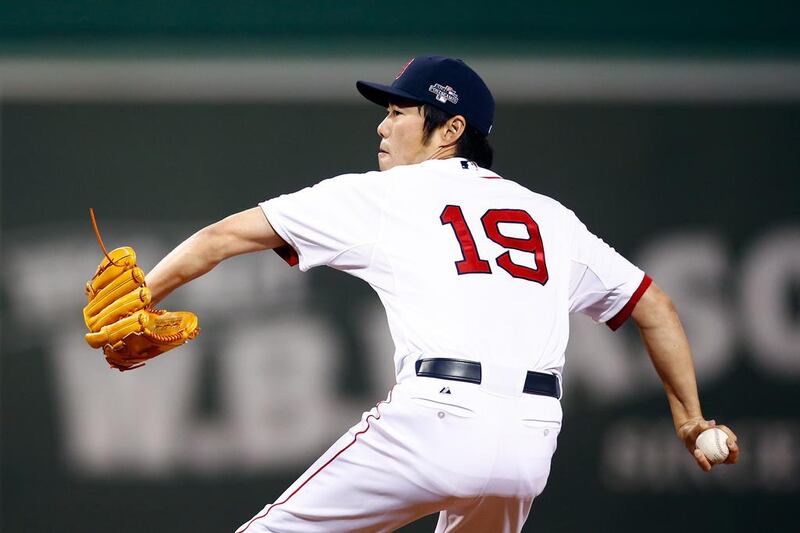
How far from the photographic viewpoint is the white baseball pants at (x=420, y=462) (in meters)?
2.38

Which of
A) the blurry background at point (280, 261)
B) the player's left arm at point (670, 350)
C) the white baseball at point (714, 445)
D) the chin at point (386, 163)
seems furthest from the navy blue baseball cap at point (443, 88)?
the blurry background at point (280, 261)

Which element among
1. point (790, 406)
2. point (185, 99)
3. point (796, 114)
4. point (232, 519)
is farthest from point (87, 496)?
point (796, 114)

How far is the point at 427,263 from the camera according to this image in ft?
8.09

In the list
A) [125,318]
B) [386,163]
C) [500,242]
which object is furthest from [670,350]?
[125,318]

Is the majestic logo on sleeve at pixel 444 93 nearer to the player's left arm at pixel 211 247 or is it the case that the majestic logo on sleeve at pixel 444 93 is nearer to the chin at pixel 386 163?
the chin at pixel 386 163

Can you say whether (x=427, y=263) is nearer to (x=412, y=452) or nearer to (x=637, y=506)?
(x=412, y=452)

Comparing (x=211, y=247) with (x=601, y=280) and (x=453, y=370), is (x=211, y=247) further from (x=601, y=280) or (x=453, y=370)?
(x=601, y=280)

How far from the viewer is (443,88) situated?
2867 millimetres

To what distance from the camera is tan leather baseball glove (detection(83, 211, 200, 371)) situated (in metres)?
2.51

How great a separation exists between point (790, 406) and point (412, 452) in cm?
274

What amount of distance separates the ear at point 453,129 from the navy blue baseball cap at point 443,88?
0.02m

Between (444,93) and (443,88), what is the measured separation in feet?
0.05

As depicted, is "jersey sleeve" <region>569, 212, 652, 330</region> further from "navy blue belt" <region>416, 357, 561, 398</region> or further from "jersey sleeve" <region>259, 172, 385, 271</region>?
"jersey sleeve" <region>259, 172, 385, 271</region>

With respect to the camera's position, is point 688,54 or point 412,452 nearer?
point 412,452
